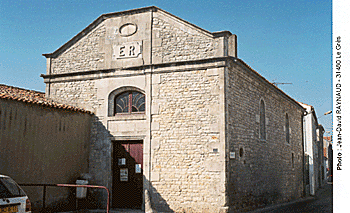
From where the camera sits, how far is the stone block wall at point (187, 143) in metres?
11.0

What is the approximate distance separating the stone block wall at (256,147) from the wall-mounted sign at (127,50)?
3.40 m

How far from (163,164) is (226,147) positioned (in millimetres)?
2152

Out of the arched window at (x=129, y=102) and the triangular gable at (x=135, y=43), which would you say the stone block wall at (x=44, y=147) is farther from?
the triangular gable at (x=135, y=43)

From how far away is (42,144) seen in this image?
10.9 metres

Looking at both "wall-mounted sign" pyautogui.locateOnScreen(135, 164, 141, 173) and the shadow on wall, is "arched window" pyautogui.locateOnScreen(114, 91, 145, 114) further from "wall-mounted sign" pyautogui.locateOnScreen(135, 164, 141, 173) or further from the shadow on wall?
"wall-mounted sign" pyautogui.locateOnScreen(135, 164, 141, 173)

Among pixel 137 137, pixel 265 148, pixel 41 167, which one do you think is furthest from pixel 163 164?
pixel 265 148

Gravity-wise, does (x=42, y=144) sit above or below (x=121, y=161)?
above

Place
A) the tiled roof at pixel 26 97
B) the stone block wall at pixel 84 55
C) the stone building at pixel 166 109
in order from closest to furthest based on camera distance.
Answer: the tiled roof at pixel 26 97
the stone building at pixel 166 109
the stone block wall at pixel 84 55

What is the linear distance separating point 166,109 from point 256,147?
4.00m

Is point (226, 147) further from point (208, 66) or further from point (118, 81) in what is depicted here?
point (118, 81)

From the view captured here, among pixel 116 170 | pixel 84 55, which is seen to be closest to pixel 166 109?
pixel 116 170

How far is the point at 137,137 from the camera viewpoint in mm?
12172

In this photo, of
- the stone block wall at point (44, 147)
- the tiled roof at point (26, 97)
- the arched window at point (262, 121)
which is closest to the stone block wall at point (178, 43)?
the tiled roof at point (26, 97)

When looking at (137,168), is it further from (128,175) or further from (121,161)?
(121,161)
